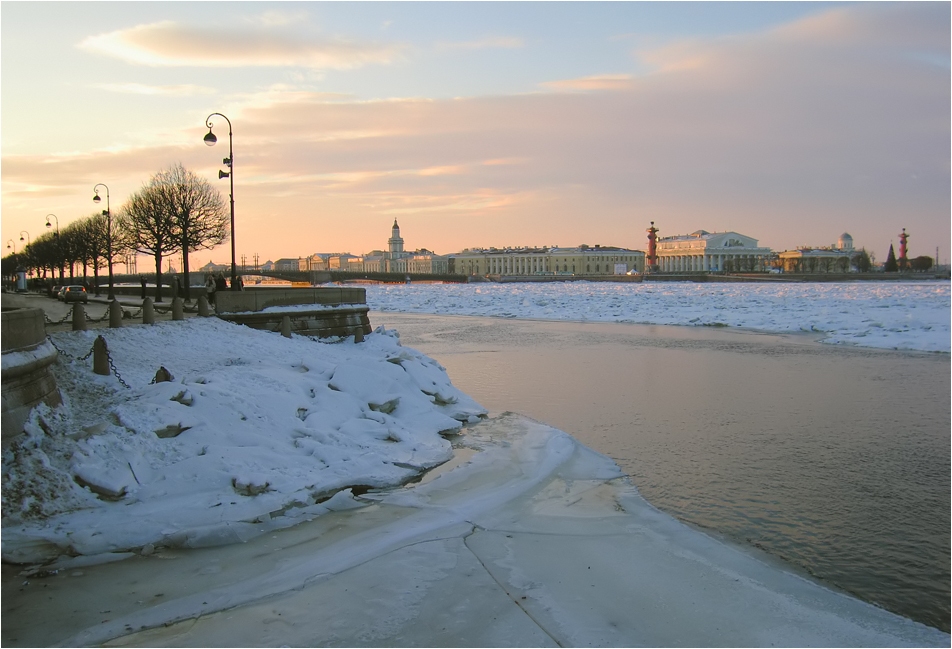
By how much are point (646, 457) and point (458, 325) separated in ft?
100.0

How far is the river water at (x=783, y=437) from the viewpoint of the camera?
746 cm

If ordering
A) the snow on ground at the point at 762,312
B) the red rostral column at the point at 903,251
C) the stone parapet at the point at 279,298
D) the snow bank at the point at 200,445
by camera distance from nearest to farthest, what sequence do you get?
the snow bank at the point at 200,445
the stone parapet at the point at 279,298
the snow on ground at the point at 762,312
the red rostral column at the point at 903,251

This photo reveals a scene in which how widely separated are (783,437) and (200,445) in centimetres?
914

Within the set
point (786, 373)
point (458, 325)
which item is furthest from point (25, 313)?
point (458, 325)

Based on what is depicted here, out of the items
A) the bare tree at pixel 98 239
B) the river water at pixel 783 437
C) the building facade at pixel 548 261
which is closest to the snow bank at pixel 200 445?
the river water at pixel 783 437

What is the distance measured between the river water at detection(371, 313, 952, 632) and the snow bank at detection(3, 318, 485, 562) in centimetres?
325

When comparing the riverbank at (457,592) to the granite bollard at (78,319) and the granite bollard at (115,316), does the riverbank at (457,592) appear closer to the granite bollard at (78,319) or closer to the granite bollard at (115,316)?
the granite bollard at (78,319)

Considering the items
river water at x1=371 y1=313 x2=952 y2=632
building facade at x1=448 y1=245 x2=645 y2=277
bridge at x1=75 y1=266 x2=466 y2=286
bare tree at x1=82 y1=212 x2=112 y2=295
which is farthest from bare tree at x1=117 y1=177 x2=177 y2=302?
building facade at x1=448 y1=245 x2=645 y2=277

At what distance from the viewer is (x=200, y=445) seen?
9578 millimetres

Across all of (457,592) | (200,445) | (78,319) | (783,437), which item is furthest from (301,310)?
(457,592)

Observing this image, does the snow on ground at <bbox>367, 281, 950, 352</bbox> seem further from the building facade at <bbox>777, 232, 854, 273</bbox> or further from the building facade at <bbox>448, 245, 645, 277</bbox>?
the building facade at <bbox>448, 245, 645, 277</bbox>

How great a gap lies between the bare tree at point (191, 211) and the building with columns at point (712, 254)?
120 metres

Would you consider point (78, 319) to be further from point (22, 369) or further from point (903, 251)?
point (903, 251)

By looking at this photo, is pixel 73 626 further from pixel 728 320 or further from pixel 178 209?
pixel 728 320
